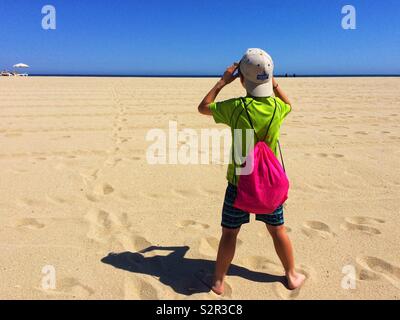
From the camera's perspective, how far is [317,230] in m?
3.50

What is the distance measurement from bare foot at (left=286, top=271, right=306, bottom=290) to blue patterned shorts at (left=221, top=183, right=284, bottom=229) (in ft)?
1.34

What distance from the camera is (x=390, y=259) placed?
3010mm

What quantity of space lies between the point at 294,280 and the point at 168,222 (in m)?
1.38

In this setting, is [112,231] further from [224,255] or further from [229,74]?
[229,74]

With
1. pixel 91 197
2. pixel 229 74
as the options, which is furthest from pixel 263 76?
pixel 91 197

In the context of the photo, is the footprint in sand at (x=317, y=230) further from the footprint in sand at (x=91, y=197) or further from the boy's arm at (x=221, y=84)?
the footprint in sand at (x=91, y=197)

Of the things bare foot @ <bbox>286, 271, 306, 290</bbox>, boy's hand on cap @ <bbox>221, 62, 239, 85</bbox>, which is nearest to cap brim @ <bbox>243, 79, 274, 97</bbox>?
boy's hand on cap @ <bbox>221, 62, 239, 85</bbox>

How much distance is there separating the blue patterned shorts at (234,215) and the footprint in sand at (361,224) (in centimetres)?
125

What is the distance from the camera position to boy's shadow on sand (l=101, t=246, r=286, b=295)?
109 inches

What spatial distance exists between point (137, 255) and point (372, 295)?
176 centimetres

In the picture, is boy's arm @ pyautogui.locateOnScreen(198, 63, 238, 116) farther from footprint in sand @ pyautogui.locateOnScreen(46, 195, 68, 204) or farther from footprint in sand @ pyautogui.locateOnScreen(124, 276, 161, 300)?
footprint in sand @ pyautogui.locateOnScreen(46, 195, 68, 204)

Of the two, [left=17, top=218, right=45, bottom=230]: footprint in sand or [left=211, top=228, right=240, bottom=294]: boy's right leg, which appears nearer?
[left=211, top=228, right=240, bottom=294]: boy's right leg

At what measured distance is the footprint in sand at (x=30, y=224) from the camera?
138 inches
